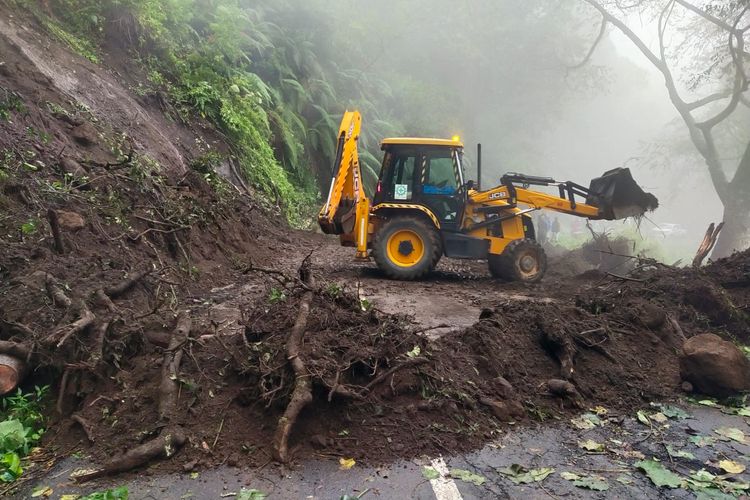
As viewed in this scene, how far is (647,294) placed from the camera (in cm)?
738

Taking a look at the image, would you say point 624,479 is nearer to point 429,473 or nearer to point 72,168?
point 429,473

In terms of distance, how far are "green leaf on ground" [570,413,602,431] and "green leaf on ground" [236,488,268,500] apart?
8.66 feet

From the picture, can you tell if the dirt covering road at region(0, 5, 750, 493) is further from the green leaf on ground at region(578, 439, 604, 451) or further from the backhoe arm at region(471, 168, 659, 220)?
the backhoe arm at region(471, 168, 659, 220)

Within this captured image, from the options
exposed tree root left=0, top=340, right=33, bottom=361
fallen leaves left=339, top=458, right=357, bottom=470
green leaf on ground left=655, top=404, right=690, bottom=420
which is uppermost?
exposed tree root left=0, top=340, right=33, bottom=361

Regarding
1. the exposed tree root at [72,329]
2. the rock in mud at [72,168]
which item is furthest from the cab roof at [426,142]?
the exposed tree root at [72,329]

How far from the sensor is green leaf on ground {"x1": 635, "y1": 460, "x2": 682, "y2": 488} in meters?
3.59

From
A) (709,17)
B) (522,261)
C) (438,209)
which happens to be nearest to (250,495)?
(438,209)

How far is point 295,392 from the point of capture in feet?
13.0

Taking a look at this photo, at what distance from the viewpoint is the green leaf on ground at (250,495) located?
3396mm

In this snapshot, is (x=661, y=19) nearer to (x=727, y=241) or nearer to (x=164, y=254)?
(x=727, y=241)

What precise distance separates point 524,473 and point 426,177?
7.02 metres

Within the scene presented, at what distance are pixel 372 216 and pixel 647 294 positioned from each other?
4.97 m

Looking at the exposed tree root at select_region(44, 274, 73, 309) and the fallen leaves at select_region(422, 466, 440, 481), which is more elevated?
the exposed tree root at select_region(44, 274, 73, 309)

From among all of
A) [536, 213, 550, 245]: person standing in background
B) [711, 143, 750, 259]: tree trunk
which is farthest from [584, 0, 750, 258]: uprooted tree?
[536, 213, 550, 245]: person standing in background
